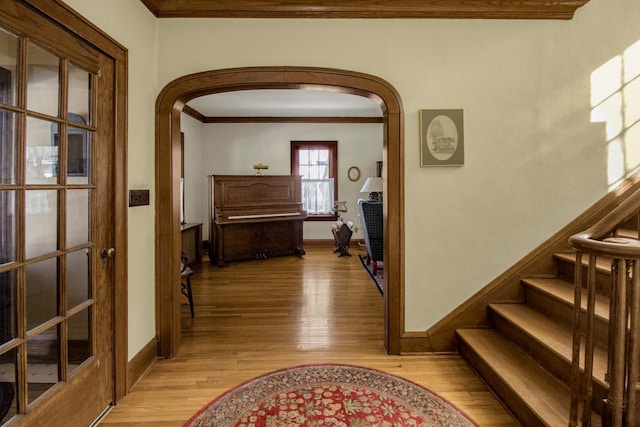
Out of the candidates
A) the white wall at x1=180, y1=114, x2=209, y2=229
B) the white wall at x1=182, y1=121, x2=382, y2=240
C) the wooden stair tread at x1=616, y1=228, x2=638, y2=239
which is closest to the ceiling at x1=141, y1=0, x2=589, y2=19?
the wooden stair tread at x1=616, y1=228, x2=638, y2=239

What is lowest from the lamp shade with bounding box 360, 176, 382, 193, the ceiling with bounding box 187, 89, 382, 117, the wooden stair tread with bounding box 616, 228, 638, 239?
the wooden stair tread with bounding box 616, 228, 638, 239

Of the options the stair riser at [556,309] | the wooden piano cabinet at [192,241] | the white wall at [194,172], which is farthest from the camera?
the white wall at [194,172]

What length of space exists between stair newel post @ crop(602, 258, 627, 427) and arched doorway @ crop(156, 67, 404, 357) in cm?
143

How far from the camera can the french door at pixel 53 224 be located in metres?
1.37

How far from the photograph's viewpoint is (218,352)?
8.82ft

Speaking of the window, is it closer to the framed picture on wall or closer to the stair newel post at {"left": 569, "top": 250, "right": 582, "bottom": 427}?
the framed picture on wall

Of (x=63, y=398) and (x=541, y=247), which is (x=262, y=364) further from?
(x=541, y=247)

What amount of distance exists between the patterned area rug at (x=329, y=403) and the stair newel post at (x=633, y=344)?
0.78 meters

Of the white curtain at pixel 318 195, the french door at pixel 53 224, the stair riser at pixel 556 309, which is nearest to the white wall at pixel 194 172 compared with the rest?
the white curtain at pixel 318 195

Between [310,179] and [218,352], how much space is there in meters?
4.97

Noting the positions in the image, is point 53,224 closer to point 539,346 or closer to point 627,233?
point 539,346

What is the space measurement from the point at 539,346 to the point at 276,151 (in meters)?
5.87

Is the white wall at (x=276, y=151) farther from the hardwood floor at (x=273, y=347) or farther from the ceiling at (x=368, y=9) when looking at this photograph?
the ceiling at (x=368, y=9)

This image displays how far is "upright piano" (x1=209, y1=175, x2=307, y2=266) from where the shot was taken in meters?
5.61
